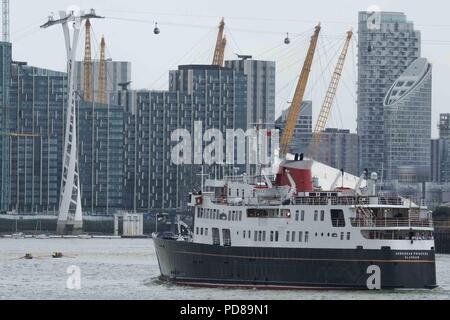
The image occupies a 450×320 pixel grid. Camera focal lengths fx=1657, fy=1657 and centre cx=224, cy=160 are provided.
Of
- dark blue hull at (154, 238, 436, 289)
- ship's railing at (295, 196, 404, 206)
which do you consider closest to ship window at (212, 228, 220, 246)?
dark blue hull at (154, 238, 436, 289)

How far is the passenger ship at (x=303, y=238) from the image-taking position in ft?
251

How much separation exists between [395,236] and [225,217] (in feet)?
35.2

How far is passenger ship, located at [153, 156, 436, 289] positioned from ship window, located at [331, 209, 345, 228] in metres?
0.05

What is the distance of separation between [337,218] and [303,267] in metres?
2.85

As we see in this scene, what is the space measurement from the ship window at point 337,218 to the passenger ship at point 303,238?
0.15 ft

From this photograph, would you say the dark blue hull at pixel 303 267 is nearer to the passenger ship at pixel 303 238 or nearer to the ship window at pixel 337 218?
the passenger ship at pixel 303 238

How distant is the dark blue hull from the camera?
3002 inches

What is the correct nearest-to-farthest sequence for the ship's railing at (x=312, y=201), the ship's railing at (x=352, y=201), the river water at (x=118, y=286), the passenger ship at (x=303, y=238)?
the river water at (x=118, y=286) → the passenger ship at (x=303, y=238) → the ship's railing at (x=352, y=201) → the ship's railing at (x=312, y=201)

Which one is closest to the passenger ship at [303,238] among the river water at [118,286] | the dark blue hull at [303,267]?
the dark blue hull at [303,267]

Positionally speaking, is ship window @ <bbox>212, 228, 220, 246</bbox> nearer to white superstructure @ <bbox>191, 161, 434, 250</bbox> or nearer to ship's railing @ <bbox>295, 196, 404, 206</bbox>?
white superstructure @ <bbox>191, 161, 434, 250</bbox>

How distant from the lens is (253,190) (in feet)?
275

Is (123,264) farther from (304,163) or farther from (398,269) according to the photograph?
(398,269)

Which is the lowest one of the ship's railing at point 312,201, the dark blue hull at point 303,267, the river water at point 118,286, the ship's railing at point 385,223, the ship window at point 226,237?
the river water at point 118,286
